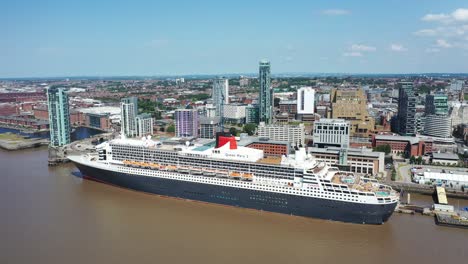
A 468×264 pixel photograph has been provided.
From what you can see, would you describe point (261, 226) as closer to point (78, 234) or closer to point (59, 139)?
point (78, 234)

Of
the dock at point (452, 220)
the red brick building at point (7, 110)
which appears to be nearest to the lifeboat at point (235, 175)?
the dock at point (452, 220)

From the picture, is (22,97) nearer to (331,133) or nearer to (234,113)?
(234,113)

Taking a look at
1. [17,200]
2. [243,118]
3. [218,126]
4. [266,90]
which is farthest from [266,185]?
[243,118]

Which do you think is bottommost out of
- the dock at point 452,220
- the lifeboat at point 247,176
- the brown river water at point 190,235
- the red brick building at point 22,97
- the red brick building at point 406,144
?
the brown river water at point 190,235

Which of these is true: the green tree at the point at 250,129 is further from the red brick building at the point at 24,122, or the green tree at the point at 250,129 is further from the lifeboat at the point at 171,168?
the red brick building at the point at 24,122

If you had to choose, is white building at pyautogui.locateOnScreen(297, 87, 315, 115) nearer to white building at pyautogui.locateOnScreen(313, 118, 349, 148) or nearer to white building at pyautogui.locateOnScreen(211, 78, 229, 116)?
white building at pyautogui.locateOnScreen(211, 78, 229, 116)
